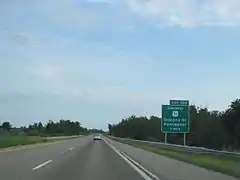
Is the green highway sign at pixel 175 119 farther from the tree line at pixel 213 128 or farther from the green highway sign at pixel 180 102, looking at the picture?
the tree line at pixel 213 128

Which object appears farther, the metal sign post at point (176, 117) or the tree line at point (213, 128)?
the tree line at point (213, 128)

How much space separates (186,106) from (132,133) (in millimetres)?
102725

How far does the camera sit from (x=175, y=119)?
4103 centimetres

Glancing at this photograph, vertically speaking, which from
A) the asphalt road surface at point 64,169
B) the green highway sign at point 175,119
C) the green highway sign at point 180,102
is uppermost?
the green highway sign at point 180,102

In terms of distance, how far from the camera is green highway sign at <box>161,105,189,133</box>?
4053cm

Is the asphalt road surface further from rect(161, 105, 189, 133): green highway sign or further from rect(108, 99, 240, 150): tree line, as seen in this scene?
rect(108, 99, 240, 150): tree line

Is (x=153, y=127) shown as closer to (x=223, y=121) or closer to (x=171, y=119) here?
(x=223, y=121)

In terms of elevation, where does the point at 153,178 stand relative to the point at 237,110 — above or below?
below

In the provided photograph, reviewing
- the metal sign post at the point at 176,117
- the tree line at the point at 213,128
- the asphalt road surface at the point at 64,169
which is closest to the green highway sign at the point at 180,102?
the metal sign post at the point at 176,117

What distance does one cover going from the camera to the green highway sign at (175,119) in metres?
40.5

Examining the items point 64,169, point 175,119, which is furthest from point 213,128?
point 64,169

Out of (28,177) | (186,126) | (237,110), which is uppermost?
(237,110)

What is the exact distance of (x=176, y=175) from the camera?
18.8 meters

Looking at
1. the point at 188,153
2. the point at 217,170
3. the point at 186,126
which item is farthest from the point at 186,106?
the point at 217,170
